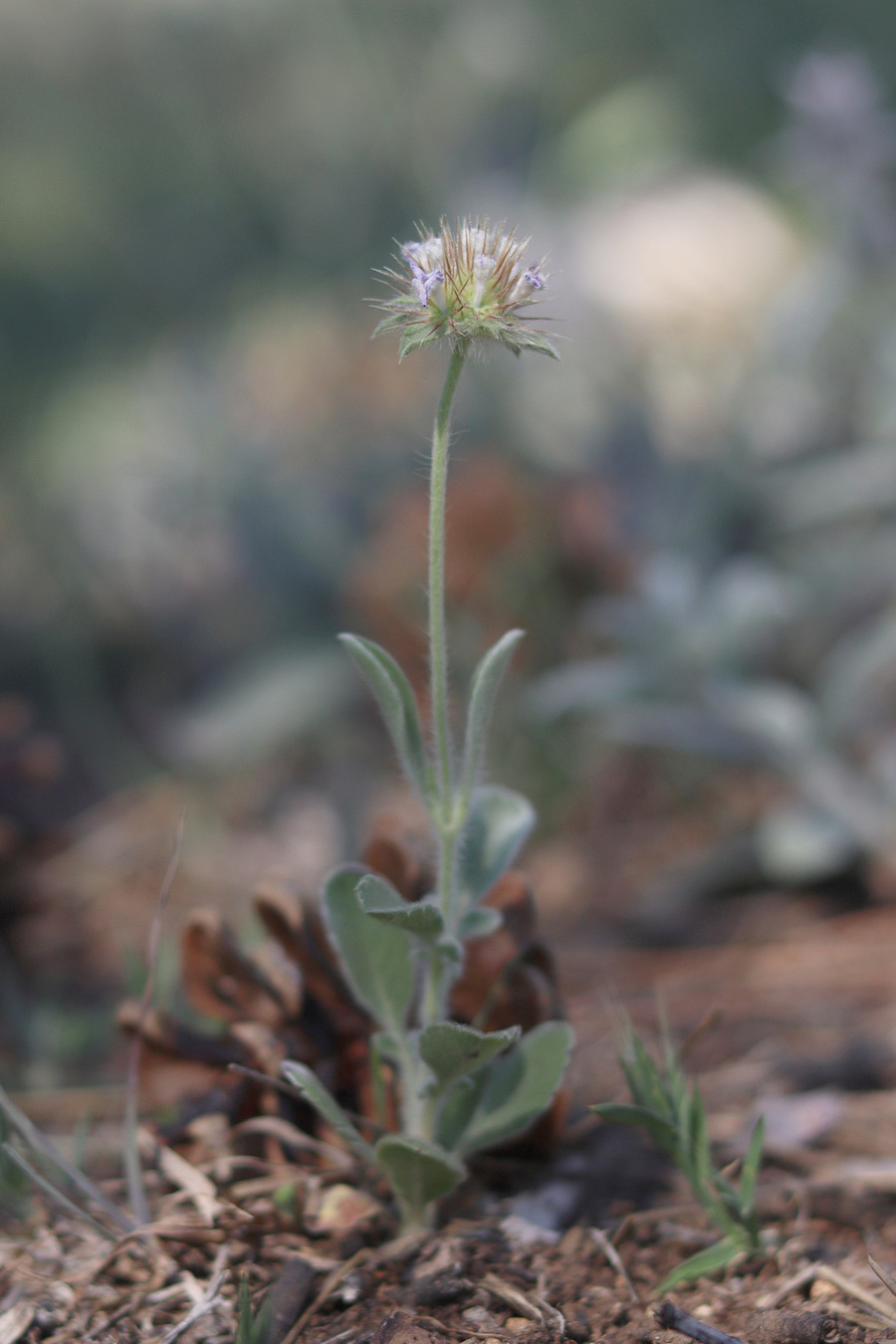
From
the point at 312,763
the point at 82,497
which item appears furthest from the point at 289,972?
the point at 82,497

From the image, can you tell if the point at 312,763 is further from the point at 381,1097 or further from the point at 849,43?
the point at 849,43

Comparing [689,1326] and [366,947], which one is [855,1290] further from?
[366,947]

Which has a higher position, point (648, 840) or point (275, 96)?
point (275, 96)

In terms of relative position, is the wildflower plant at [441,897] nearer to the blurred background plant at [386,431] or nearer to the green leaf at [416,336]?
the green leaf at [416,336]

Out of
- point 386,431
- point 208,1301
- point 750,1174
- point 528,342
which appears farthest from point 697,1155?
point 386,431

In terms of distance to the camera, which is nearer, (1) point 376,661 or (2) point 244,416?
(1) point 376,661

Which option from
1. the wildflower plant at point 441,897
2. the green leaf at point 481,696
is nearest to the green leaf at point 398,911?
the wildflower plant at point 441,897
